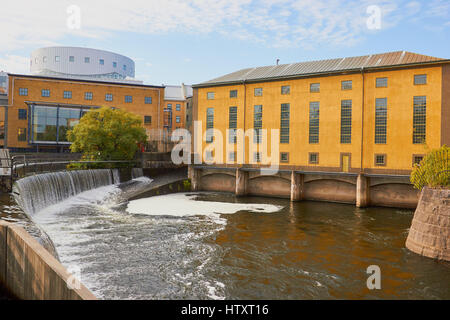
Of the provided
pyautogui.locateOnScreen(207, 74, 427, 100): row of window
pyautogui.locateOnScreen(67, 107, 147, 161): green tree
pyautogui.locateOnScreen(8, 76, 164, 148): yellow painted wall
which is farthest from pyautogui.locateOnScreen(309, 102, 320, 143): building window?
pyautogui.locateOnScreen(8, 76, 164, 148): yellow painted wall

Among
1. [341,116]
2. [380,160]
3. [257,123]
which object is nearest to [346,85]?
[341,116]

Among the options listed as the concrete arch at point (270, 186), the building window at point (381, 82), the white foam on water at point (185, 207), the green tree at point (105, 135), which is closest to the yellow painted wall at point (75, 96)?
the green tree at point (105, 135)

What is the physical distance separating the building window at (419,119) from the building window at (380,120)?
8.32 ft

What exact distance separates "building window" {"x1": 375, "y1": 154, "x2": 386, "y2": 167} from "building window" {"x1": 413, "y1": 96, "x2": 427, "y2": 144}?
301cm

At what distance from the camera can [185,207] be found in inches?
1246

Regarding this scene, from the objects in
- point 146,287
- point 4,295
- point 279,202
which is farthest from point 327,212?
point 4,295

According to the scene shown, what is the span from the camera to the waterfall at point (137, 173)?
1750 inches

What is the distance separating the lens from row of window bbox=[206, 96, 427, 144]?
31.6 meters

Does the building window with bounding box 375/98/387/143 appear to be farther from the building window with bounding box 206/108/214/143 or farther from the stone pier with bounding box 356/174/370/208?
the building window with bounding box 206/108/214/143

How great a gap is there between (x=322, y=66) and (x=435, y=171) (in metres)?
22.2

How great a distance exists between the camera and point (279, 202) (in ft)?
120

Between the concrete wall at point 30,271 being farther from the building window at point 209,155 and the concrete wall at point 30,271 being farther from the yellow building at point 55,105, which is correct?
the yellow building at point 55,105

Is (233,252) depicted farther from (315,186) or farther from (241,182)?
(241,182)
